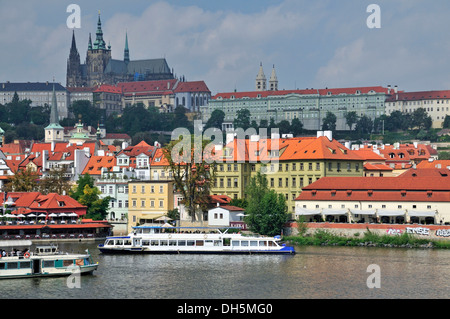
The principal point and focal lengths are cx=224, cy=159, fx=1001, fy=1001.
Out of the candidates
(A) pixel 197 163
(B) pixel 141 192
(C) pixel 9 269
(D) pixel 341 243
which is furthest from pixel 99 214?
(C) pixel 9 269

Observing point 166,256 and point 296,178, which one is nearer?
point 166,256

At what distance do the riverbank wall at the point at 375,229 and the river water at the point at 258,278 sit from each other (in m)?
2.96

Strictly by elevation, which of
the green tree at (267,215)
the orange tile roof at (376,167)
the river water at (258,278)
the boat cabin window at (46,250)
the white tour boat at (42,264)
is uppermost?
the orange tile roof at (376,167)

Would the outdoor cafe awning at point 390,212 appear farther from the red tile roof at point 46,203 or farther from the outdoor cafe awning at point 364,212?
the red tile roof at point 46,203

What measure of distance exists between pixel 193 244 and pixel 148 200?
15.4 m

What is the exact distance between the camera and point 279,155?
7925 cm

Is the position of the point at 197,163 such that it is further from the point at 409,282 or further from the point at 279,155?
the point at 409,282

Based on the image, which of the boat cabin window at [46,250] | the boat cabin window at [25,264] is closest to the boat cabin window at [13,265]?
the boat cabin window at [25,264]

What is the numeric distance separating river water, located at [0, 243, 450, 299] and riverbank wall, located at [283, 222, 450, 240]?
2959mm

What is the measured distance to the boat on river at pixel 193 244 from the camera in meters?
62.2

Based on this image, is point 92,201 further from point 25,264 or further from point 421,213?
point 25,264

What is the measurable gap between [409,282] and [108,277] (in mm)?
15245

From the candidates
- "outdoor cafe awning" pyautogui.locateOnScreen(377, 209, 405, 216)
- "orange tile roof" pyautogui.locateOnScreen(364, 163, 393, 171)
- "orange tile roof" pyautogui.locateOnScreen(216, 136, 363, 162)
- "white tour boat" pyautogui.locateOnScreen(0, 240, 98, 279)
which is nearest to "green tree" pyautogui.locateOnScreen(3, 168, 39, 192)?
"orange tile roof" pyautogui.locateOnScreen(216, 136, 363, 162)

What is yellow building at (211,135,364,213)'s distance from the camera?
252 feet
